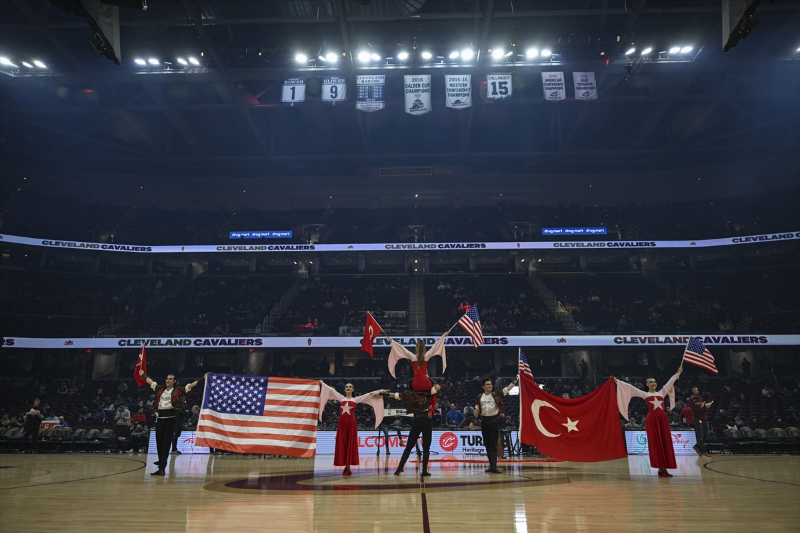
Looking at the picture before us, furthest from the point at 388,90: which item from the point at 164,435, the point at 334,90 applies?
the point at 164,435

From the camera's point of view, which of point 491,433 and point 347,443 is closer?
point 347,443

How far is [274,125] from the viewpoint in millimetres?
33969

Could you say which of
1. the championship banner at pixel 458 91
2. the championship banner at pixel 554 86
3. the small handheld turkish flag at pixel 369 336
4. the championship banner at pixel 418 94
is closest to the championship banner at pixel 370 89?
the championship banner at pixel 418 94

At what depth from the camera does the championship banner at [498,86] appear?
23.8 meters

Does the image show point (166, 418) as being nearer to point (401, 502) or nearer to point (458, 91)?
point (401, 502)

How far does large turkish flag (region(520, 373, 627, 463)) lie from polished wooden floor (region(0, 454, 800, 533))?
47cm

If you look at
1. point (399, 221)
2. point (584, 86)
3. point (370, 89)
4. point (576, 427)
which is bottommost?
point (576, 427)

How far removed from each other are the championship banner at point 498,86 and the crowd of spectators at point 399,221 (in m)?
12.2

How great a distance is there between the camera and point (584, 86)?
79.7 ft

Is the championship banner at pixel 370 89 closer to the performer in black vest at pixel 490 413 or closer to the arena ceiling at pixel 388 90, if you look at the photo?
the arena ceiling at pixel 388 90

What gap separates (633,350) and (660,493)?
28.3 meters

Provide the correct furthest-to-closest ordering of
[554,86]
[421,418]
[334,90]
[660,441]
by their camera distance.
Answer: [334,90] → [554,86] → [660,441] → [421,418]

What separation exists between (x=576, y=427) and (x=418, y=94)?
744 inches

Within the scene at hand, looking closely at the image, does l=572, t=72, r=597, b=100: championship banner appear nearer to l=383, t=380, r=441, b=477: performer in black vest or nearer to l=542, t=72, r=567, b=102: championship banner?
l=542, t=72, r=567, b=102: championship banner
